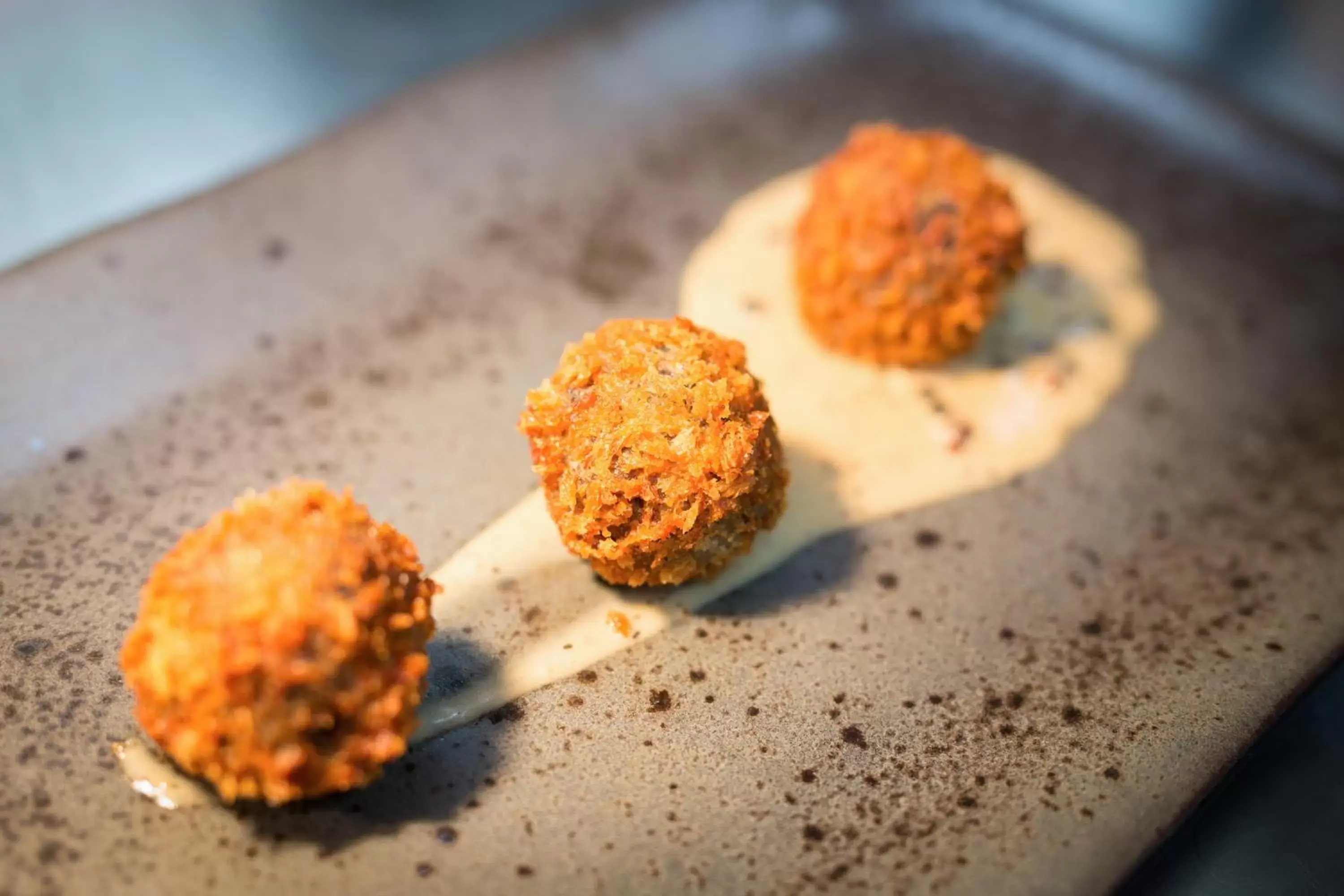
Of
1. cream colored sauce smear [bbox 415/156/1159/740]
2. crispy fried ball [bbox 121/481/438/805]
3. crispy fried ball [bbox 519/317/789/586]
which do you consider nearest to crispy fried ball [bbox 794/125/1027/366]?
cream colored sauce smear [bbox 415/156/1159/740]

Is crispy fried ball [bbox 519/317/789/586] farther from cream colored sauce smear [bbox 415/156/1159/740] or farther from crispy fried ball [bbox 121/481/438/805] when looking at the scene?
crispy fried ball [bbox 121/481/438/805]

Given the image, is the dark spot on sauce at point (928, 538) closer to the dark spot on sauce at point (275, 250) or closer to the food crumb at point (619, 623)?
the food crumb at point (619, 623)

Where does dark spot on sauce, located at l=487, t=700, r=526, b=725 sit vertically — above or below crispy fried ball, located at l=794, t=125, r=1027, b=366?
below

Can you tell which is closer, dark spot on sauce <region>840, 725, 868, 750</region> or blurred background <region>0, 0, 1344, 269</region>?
dark spot on sauce <region>840, 725, 868, 750</region>

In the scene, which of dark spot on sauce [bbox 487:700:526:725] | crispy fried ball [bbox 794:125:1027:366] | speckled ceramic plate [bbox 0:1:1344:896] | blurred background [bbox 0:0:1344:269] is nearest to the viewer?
speckled ceramic plate [bbox 0:1:1344:896]

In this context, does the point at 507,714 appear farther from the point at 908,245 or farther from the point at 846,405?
the point at 908,245

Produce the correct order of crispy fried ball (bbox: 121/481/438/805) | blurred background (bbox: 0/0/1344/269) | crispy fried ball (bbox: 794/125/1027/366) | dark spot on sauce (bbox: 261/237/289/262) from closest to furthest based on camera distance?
crispy fried ball (bbox: 121/481/438/805) → crispy fried ball (bbox: 794/125/1027/366) → dark spot on sauce (bbox: 261/237/289/262) → blurred background (bbox: 0/0/1344/269)

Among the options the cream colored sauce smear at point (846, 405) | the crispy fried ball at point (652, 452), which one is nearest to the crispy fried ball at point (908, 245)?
the cream colored sauce smear at point (846, 405)

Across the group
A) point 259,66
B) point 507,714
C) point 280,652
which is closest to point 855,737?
point 507,714
